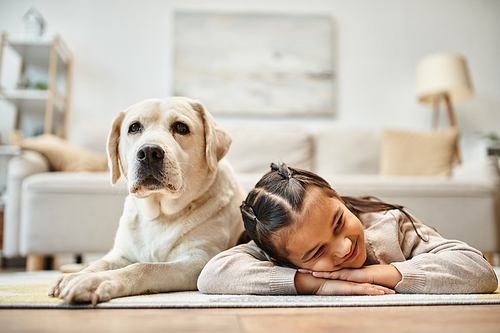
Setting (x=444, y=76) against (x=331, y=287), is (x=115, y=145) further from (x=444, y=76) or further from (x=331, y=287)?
(x=444, y=76)

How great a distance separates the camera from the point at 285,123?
4188 millimetres

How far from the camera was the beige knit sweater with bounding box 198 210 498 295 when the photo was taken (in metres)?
1.00

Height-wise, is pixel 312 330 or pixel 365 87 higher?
pixel 365 87

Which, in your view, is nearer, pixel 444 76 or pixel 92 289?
pixel 92 289

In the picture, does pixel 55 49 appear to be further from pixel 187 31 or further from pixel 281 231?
pixel 281 231

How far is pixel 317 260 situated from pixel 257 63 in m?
3.49

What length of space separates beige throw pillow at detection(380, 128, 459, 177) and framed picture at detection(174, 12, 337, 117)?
4.23 feet

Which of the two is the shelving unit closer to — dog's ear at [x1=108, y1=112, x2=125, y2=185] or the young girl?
dog's ear at [x1=108, y1=112, x2=125, y2=185]

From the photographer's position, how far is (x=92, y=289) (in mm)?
913

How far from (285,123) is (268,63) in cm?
69

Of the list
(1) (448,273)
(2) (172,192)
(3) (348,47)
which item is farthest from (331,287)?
(3) (348,47)

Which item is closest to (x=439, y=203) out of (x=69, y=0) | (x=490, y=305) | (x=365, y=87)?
(x=490, y=305)

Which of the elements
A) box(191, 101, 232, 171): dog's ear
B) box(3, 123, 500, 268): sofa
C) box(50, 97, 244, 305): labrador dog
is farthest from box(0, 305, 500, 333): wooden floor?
box(3, 123, 500, 268): sofa

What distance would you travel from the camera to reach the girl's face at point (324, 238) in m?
0.98
